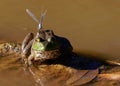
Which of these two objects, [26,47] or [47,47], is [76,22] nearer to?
[26,47]

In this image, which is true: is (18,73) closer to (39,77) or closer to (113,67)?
(39,77)

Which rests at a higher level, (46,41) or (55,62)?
(46,41)

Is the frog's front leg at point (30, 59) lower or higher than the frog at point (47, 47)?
lower

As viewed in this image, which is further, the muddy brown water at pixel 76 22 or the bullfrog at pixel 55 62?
the muddy brown water at pixel 76 22

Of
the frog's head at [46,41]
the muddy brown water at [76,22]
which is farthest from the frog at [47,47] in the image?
the muddy brown water at [76,22]

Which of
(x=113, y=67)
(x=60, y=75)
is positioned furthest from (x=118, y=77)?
(x=60, y=75)

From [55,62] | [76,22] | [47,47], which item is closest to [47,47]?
[47,47]

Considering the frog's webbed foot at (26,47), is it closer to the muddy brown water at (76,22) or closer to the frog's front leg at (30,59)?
the frog's front leg at (30,59)
